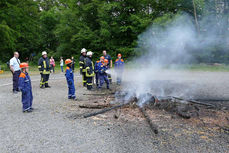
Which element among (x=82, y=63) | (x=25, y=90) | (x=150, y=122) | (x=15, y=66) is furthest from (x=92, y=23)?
(x=150, y=122)

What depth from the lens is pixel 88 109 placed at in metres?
6.70

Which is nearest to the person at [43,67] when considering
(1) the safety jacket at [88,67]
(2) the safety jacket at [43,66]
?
(2) the safety jacket at [43,66]

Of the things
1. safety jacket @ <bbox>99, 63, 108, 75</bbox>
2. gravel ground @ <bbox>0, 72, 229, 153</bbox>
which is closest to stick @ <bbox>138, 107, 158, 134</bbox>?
gravel ground @ <bbox>0, 72, 229, 153</bbox>

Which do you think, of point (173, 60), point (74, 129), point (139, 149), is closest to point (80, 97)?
point (74, 129)

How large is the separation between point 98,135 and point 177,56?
13.5 m

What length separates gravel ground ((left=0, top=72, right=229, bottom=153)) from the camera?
403 cm

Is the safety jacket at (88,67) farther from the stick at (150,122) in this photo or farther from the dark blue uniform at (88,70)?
the stick at (150,122)

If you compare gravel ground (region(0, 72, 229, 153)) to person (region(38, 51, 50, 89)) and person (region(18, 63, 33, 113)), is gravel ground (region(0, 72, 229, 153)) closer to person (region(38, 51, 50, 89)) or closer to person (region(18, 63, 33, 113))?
person (region(18, 63, 33, 113))

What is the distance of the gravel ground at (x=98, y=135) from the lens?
159 inches

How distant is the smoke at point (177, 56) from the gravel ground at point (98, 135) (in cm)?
375

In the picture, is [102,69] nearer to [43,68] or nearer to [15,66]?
[43,68]

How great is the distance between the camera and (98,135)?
4656 millimetres

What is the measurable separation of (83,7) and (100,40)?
633 centimetres

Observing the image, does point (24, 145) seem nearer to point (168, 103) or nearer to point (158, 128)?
point (158, 128)
